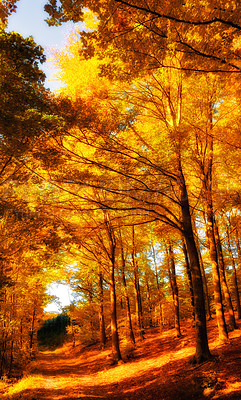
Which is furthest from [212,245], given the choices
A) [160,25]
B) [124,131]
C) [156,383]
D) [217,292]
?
[160,25]

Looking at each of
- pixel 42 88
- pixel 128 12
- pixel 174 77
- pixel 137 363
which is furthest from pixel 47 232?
pixel 137 363

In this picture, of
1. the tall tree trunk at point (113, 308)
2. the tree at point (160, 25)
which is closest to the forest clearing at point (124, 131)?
the tree at point (160, 25)

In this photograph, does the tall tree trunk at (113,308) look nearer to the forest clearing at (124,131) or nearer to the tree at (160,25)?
the forest clearing at (124,131)

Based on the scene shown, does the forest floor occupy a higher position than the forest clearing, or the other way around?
the forest clearing

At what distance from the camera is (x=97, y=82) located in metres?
6.23

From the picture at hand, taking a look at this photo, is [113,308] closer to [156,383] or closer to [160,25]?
[156,383]

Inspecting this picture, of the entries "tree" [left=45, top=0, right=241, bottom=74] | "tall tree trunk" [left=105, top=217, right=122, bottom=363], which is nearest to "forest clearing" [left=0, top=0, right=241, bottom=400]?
"tree" [left=45, top=0, right=241, bottom=74]

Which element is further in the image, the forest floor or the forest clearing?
the forest floor

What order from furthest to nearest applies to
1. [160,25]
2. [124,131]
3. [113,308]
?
1. [113,308]
2. [124,131]
3. [160,25]

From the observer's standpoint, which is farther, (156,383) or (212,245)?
(212,245)

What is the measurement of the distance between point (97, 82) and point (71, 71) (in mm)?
1219

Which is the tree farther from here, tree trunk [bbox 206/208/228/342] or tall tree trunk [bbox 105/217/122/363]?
tall tree trunk [bbox 105/217/122/363]

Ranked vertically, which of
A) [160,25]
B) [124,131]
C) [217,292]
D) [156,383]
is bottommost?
[156,383]

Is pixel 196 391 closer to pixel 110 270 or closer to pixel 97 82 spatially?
pixel 110 270
